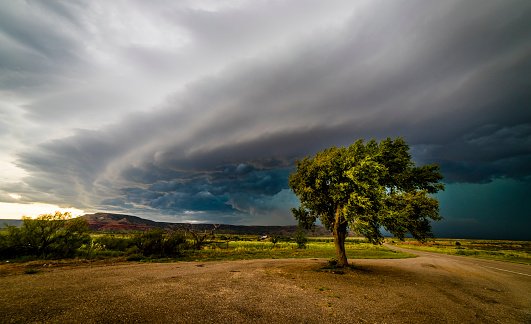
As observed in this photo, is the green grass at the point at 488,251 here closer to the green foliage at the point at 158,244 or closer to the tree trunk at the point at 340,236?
the tree trunk at the point at 340,236

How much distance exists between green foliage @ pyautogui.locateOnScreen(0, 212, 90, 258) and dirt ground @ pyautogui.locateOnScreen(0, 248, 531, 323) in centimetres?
1182

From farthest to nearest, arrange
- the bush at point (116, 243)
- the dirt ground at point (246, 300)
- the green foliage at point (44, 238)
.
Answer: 1. the bush at point (116, 243)
2. the green foliage at point (44, 238)
3. the dirt ground at point (246, 300)

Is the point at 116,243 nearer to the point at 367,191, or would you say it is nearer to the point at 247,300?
the point at 247,300

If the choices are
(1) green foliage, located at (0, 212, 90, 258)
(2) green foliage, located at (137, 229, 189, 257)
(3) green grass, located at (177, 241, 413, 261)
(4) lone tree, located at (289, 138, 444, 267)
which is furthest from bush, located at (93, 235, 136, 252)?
(4) lone tree, located at (289, 138, 444, 267)

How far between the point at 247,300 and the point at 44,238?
29.2 meters

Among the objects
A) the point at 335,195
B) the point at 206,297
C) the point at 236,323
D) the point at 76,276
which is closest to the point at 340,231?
the point at 335,195

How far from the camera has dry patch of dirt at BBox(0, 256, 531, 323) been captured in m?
10.2

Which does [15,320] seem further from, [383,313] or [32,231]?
[32,231]

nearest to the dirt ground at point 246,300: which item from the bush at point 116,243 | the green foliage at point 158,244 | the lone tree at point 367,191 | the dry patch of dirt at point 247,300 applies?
the dry patch of dirt at point 247,300

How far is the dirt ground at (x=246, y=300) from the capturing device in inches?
401

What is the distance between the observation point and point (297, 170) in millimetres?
27422

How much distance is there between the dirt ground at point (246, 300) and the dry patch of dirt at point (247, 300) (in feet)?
0.13

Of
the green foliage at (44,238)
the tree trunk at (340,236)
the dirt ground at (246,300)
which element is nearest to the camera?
the dirt ground at (246,300)

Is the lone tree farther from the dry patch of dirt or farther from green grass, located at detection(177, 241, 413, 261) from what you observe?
green grass, located at detection(177, 241, 413, 261)
